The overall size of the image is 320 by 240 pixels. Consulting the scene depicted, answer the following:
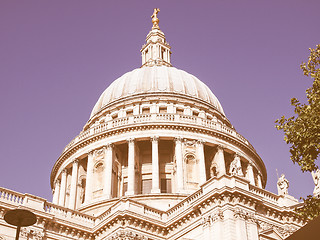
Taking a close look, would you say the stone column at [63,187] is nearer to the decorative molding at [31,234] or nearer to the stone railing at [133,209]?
the stone railing at [133,209]

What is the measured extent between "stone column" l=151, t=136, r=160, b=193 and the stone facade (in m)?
0.11

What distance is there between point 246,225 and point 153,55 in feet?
141

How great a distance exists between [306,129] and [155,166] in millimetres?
26327

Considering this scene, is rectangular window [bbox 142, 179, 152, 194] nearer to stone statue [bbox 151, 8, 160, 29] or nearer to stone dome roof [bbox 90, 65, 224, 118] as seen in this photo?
stone dome roof [bbox 90, 65, 224, 118]

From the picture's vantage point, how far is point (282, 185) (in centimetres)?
3409

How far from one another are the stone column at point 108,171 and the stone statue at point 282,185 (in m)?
16.8

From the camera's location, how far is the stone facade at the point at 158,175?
2994cm

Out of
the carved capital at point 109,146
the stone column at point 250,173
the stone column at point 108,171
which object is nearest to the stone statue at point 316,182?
the stone column at point 250,173

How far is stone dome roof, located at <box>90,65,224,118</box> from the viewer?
5647cm

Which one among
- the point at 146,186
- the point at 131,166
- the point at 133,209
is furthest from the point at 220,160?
the point at 133,209

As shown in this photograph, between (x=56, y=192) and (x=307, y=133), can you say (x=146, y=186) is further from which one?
(x=307, y=133)

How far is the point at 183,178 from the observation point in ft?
145

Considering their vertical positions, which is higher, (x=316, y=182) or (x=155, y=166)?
(x=155, y=166)

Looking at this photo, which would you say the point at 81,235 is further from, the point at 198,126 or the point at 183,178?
the point at 198,126
